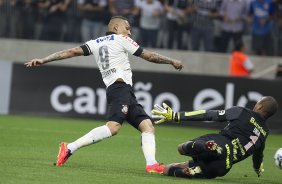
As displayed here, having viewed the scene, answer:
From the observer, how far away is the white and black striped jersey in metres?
11.9

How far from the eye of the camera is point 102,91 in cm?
2148

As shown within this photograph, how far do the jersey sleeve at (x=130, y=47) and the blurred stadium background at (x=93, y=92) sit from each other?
1.58 meters

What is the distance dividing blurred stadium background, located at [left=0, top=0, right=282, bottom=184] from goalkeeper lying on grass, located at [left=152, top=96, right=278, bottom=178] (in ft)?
0.96

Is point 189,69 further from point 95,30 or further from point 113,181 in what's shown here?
point 113,181

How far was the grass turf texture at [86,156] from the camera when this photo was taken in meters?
10.8

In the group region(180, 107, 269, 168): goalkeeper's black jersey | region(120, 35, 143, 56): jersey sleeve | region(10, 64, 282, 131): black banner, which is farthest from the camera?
region(10, 64, 282, 131): black banner

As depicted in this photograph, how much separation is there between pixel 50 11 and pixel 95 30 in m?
1.33

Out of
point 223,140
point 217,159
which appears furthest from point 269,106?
point 217,159

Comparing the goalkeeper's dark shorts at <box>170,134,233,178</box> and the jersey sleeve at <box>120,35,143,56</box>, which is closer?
the goalkeeper's dark shorts at <box>170,134,233,178</box>

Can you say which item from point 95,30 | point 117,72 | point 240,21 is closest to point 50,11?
point 95,30

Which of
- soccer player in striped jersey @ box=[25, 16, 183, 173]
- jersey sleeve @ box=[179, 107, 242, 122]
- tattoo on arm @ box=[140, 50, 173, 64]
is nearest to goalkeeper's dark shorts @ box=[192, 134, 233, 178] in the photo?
jersey sleeve @ box=[179, 107, 242, 122]

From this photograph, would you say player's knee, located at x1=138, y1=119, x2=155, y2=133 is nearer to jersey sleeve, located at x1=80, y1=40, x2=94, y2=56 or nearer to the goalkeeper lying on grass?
the goalkeeper lying on grass

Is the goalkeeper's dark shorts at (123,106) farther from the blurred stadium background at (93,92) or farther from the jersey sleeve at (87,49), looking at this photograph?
the blurred stadium background at (93,92)

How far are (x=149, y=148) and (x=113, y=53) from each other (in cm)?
139
